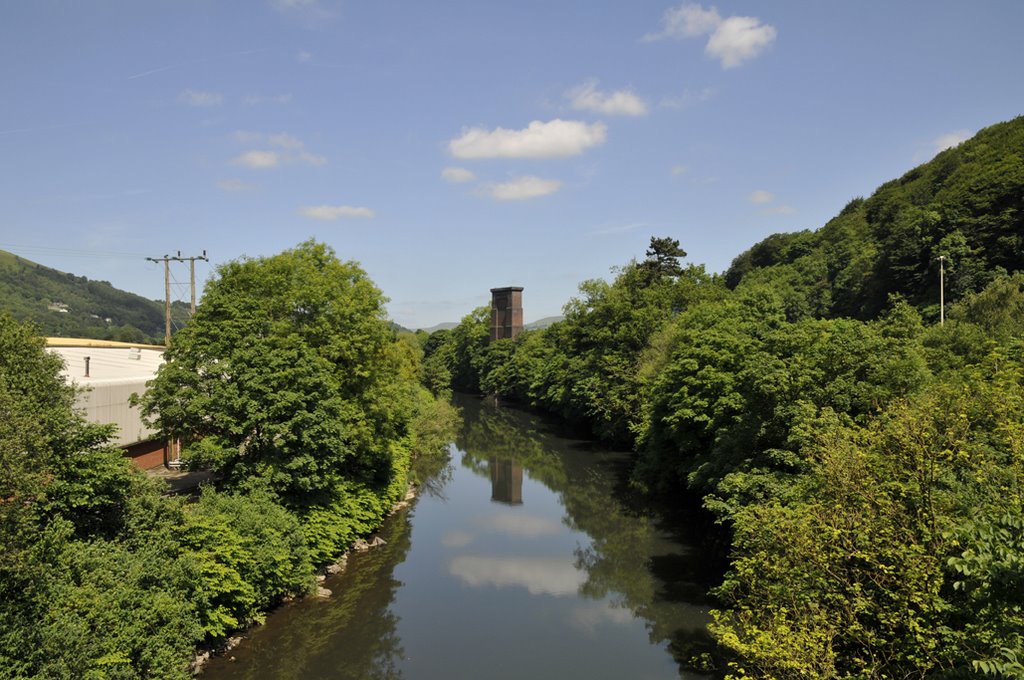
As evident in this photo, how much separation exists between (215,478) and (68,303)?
177m

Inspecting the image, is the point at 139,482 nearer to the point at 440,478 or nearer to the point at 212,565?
the point at 212,565

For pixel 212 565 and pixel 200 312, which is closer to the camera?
pixel 212 565

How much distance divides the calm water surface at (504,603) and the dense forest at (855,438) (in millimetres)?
2475

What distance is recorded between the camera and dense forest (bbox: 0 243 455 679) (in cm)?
1261

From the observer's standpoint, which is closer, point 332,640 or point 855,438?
point 855,438

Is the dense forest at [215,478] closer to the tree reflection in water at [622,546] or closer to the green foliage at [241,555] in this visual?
the green foliage at [241,555]

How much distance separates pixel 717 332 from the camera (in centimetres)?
3434

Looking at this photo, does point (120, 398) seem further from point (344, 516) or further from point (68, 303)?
point (68, 303)

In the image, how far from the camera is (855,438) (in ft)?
48.0

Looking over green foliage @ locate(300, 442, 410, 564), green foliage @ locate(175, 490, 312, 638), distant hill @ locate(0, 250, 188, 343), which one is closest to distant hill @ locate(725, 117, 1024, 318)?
green foliage @ locate(300, 442, 410, 564)

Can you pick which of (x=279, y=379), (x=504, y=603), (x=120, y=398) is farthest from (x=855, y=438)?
(x=120, y=398)

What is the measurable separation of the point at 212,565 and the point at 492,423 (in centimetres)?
5247

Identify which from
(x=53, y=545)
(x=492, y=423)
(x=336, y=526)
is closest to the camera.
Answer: (x=53, y=545)

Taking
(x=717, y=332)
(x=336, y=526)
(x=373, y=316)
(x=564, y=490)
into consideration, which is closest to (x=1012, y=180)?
(x=717, y=332)
